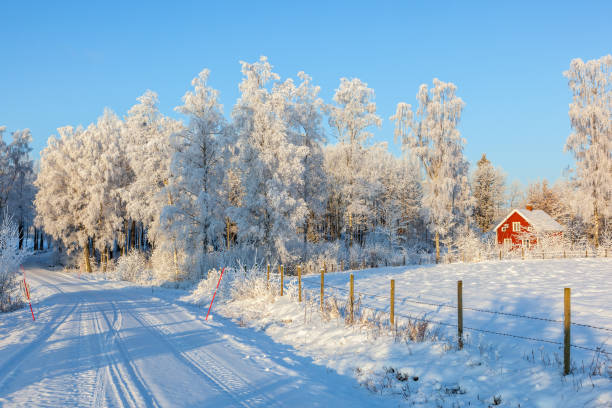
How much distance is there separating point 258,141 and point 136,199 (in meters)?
11.2

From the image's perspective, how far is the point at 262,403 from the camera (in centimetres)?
534

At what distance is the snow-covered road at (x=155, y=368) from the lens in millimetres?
5500

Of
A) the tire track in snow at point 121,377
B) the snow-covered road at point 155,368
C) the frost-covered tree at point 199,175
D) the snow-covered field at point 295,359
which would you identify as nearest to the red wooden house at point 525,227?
the frost-covered tree at point 199,175

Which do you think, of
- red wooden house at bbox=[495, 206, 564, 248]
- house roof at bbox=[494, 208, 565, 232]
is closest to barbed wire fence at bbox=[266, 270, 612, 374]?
red wooden house at bbox=[495, 206, 564, 248]

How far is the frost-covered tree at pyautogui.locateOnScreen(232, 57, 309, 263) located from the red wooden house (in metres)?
30.1

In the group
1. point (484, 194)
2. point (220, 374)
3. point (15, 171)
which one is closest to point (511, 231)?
point (484, 194)

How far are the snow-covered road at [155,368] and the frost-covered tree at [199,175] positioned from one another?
1227 cm

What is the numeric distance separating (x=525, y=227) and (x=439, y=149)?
1901 centimetres

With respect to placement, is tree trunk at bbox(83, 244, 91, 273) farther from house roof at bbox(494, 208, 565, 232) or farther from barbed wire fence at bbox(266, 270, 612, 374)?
house roof at bbox(494, 208, 565, 232)

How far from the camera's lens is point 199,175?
23453 mm

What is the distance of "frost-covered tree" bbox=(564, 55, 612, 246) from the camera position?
31578 millimetres

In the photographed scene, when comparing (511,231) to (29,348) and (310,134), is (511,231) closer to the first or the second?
(310,134)

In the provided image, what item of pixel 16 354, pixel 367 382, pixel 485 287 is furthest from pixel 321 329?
pixel 485 287

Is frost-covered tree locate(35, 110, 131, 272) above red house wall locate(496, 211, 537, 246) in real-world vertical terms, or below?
Answer: above
